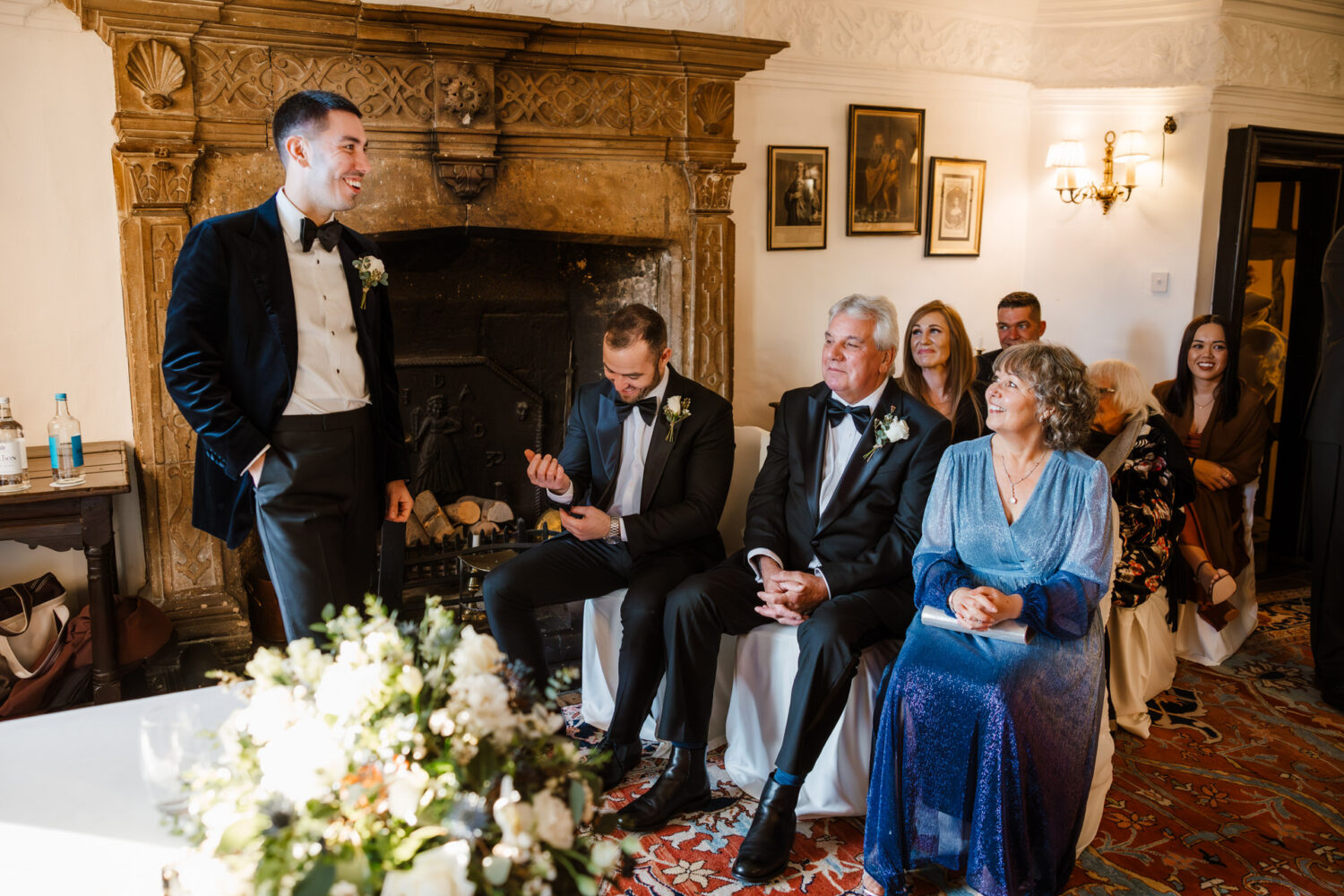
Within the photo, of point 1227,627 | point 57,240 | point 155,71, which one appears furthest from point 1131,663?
point 57,240

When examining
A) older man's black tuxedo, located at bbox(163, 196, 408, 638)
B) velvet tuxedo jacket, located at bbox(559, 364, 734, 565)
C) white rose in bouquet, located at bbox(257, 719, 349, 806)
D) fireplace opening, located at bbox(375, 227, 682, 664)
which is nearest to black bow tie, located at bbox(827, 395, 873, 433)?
velvet tuxedo jacket, located at bbox(559, 364, 734, 565)

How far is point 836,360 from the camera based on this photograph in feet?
9.44

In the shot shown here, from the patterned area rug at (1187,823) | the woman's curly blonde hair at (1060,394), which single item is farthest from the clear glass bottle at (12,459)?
the woman's curly blonde hair at (1060,394)

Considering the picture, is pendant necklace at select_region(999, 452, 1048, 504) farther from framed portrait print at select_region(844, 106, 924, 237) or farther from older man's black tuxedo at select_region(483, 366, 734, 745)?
framed portrait print at select_region(844, 106, 924, 237)

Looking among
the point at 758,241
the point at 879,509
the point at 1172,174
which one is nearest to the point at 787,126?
the point at 758,241

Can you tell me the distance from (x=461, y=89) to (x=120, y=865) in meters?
3.04

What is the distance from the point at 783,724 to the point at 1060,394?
3.94 feet

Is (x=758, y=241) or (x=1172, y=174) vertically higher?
(x=1172, y=174)

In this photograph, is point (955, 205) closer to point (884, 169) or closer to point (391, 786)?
Answer: point (884, 169)

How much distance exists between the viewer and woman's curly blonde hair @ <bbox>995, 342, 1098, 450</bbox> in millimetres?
2414

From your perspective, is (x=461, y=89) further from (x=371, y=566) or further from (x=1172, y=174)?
(x=1172, y=174)

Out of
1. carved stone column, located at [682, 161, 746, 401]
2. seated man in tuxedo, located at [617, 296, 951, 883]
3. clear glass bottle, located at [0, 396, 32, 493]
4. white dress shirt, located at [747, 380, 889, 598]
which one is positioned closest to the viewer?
seated man in tuxedo, located at [617, 296, 951, 883]

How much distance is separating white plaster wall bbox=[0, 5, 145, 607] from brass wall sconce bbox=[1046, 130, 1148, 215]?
14.4 ft

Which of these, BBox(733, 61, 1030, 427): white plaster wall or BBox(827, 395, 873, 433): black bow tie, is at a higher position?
BBox(733, 61, 1030, 427): white plaster wall
